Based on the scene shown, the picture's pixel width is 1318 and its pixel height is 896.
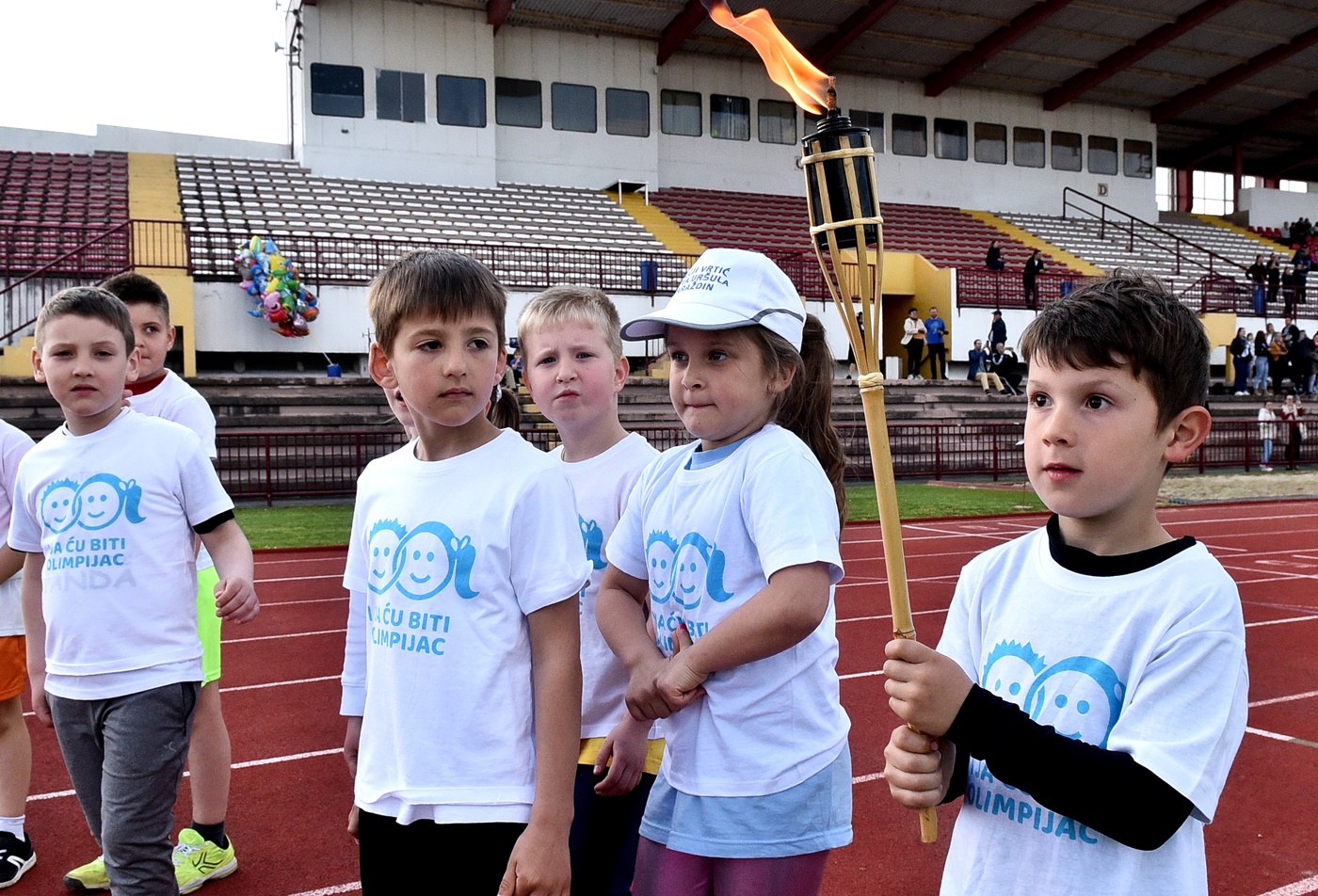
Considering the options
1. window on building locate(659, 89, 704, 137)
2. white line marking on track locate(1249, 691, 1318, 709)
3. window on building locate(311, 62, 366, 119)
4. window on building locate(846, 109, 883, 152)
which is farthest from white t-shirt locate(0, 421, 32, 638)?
window on building locate(846, 109, 883, 152)

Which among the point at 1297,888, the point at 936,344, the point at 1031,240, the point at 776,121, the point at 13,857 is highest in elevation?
the point at 776,121

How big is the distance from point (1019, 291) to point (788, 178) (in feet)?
30.7

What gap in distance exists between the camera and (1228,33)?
34156mm

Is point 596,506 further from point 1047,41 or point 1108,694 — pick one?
point 1047,41

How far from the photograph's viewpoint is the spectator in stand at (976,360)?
2519 cm

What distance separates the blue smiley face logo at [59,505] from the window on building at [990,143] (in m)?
37.8

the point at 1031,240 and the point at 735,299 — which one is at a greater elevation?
the point at 1031,240

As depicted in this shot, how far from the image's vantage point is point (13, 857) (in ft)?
12.3

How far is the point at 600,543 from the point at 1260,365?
2880 cm

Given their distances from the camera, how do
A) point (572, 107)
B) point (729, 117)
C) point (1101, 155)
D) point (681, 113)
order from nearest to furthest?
point (572, 107), point (681, 113), point (729, 117), point (1101, 155)

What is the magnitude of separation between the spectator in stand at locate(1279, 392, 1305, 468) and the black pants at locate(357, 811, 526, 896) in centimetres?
2363

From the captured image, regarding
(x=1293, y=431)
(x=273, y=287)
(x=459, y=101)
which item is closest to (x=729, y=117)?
(x=459, y=101)

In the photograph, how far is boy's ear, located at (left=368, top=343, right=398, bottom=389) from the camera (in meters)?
2.25

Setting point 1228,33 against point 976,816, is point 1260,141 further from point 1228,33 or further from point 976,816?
point 976,816
